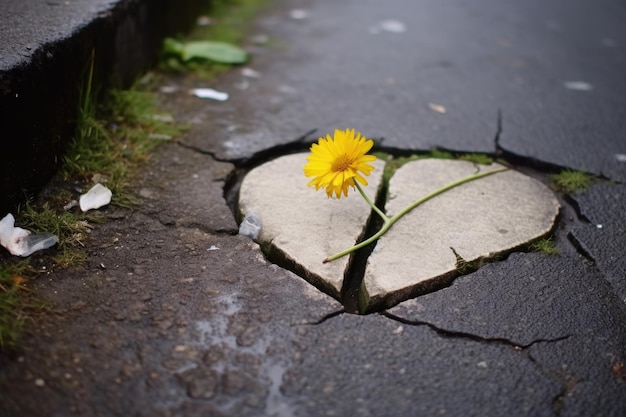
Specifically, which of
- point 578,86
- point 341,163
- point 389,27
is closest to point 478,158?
point 341,163

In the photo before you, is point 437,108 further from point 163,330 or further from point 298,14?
point 163,330

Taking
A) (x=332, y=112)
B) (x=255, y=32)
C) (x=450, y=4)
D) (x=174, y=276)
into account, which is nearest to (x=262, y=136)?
(x=332, y=112)

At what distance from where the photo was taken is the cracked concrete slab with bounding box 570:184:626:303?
179 centimetres

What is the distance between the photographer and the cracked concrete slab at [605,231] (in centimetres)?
179

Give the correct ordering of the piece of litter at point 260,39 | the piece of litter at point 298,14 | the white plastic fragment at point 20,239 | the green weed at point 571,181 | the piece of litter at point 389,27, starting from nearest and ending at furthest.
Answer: the white plastic fragment at point 20,239 < the green weed at point 571,181 < the piece of litter at point 260,39 < the piece of litter at point 389,27 < the piece of litter at point 298,14

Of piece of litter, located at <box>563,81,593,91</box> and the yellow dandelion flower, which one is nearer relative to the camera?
the yellow dandelion flower

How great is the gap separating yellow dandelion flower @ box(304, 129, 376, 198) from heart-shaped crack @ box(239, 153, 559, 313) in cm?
16

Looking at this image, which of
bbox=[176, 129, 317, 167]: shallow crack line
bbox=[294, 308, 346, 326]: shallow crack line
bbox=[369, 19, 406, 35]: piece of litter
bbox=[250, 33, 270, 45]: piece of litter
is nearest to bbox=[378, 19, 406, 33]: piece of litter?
bbox=[369, 19, 406, 35]: piece of litter

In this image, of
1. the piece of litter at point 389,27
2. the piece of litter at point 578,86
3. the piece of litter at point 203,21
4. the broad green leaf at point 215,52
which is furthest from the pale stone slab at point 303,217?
the piece of litter at point 389,27

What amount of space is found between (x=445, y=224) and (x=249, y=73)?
153cm

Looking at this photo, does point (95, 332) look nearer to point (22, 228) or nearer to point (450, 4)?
point (22, 228)

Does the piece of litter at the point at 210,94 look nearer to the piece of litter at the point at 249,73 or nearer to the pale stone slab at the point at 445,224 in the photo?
the piece of litter at the point at 249,73

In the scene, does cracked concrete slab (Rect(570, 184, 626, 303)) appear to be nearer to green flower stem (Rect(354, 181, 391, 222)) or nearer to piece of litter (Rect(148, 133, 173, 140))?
green flower stem (Rect(354, 181, 391, 222))

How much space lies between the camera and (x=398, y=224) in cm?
189
